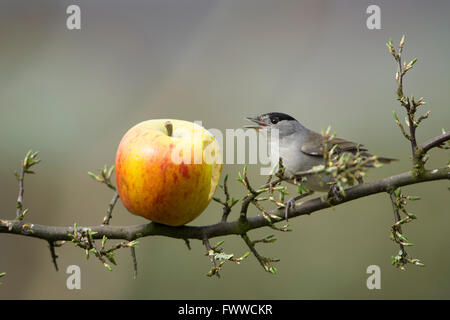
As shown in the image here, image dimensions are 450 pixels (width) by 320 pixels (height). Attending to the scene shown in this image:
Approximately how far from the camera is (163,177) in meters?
1.77

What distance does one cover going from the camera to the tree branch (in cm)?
158

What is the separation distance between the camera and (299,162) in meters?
2.28

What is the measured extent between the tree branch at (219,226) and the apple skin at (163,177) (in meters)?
0.05

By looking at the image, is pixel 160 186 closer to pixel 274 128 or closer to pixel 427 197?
pixel 274 128

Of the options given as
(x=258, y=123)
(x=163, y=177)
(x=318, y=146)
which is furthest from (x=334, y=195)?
(x=258, y=123)

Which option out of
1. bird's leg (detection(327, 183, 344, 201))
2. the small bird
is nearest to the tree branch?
bird's leg (detection(327, 183, 344, 201))

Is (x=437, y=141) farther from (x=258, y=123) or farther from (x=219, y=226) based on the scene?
(x=258, y=123)

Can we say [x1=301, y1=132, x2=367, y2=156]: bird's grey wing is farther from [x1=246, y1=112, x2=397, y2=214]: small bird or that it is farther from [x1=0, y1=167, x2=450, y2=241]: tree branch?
[x1=0, y1=167, x2=450, y2=241]: tree branch

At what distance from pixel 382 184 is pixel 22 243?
312 centimetres

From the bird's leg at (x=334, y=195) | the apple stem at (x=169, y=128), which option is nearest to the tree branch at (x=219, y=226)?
the bird's leg at (x=334, y=195)

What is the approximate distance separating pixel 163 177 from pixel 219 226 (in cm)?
26

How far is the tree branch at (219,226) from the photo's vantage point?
158 centimetres

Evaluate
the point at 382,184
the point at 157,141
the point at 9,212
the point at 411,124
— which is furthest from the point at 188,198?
the point at 9,212

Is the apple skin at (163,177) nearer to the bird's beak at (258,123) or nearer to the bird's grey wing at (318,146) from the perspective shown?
the bird's beak at (258,123)
